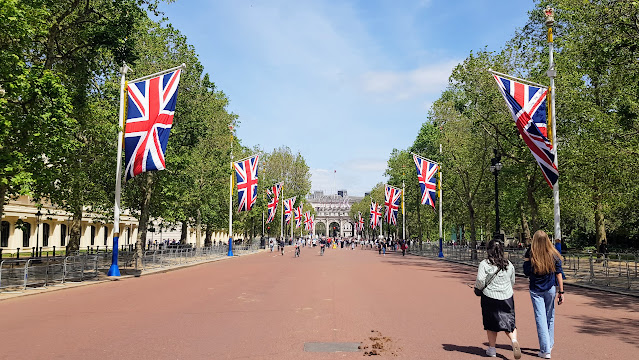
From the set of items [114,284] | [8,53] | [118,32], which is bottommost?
[114,284]

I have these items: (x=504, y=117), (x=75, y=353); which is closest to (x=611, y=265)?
(x=504, y=117)

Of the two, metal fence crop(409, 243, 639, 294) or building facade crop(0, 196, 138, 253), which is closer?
metal fence crop(409, 243, 639, 294)

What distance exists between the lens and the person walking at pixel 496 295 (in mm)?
7645

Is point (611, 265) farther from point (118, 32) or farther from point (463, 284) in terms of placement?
point (118, 32)

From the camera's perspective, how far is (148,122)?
2095 cm

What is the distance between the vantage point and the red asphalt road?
8242 millimetres

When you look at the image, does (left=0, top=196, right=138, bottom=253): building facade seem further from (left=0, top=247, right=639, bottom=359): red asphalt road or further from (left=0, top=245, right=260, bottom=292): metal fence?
(left=0, top=247, right=639, bottom=359): red asphalt road

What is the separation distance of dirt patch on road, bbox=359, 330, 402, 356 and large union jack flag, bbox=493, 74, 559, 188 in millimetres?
13263

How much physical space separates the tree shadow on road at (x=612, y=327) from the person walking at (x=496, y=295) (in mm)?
3114

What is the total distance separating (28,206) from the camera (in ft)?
151

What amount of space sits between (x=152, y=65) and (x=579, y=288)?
2501 centimetres

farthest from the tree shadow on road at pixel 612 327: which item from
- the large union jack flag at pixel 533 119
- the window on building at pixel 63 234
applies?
the window on building at pixel 63 234

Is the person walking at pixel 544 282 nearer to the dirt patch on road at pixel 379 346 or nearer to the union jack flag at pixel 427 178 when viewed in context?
the dirt patch on road at pixel 379 346

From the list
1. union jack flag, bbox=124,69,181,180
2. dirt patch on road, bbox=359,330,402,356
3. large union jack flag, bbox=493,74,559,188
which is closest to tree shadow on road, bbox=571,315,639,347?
dirt patch on road, bbox=359,330,402,356
